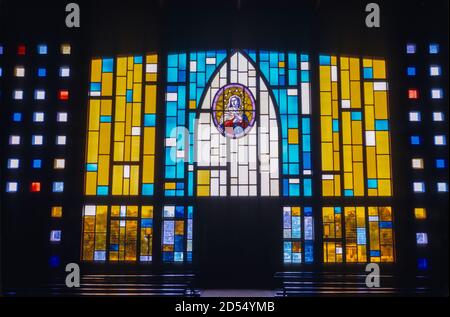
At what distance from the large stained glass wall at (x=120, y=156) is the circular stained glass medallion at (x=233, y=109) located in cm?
147

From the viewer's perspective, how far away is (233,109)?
34.8ft

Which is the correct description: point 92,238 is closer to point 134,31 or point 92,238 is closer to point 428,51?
point 134,31

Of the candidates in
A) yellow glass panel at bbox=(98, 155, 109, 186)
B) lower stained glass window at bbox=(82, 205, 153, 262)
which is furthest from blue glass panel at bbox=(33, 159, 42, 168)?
lower stained glass window at bbox=(82, 205, 153, 262)

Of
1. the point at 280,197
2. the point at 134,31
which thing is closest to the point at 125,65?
the point at 134,31

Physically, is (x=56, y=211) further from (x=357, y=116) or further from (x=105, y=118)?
(x=357, y=116)

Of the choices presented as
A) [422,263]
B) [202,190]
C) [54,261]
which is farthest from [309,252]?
[54,261]

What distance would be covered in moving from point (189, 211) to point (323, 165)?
124 inches

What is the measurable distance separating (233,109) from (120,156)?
2.75m

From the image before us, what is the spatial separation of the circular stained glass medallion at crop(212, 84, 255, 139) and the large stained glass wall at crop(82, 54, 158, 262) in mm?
1473

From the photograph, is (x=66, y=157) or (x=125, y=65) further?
(x=125, y=65)

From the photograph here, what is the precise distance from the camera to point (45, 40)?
33.8ft

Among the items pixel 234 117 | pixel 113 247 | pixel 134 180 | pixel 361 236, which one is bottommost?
pixel 113 247

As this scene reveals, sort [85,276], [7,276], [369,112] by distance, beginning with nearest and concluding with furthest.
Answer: [7,276]
[85,276]
[369,112]

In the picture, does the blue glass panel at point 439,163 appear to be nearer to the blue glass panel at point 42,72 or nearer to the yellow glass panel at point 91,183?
the yellow glass panel at point 91,183
